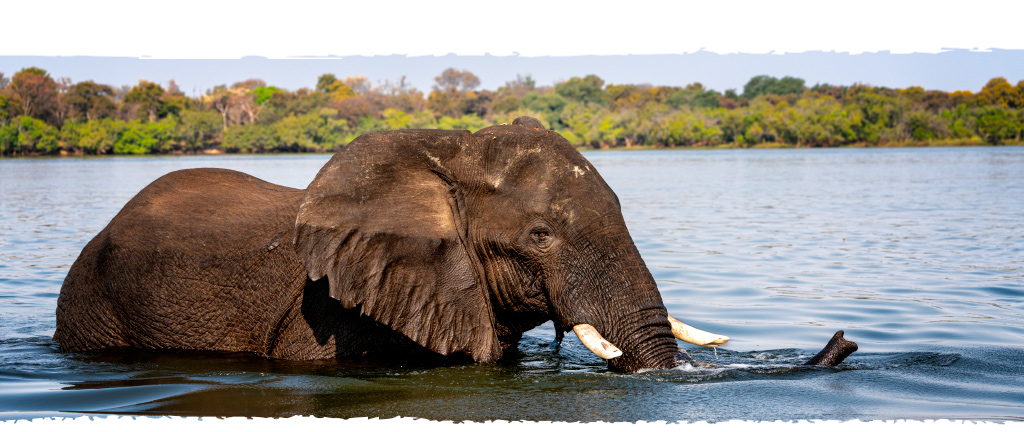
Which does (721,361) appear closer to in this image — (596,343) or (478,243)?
A: (596,343)

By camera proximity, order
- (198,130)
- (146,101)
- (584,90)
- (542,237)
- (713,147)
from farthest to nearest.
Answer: (584,90) → (713,147) → (146,101) → (198,130) → (542,237)

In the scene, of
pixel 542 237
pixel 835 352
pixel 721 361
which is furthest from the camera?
pixel 721 361

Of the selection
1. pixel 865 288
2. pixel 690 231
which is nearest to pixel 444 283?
pixel 865 288

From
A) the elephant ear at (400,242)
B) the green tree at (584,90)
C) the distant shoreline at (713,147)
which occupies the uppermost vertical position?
the green tree at (584,90)

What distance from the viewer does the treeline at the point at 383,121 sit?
92.6m

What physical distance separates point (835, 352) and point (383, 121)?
113440 millimetres

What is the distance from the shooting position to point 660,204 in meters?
23.0

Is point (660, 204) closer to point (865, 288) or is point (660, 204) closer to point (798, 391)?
point (865, 288)

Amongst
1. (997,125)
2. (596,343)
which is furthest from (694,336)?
(997,125)

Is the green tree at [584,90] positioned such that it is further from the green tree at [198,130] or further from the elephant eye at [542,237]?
the elephant eye at [542,237]

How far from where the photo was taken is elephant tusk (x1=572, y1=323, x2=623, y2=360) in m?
4.80

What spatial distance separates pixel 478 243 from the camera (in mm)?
5289

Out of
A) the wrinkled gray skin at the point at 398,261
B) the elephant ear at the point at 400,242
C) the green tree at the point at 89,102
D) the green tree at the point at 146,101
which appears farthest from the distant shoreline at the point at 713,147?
the elephant ear at the point at 400,242

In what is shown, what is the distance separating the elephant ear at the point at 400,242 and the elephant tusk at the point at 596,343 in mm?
585
